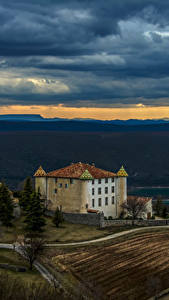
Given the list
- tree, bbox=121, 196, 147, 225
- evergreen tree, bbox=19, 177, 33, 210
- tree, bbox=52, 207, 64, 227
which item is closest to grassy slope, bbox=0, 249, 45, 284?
tree, bbox=52, 207, 64, 227

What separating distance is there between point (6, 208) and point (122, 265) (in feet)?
84.1

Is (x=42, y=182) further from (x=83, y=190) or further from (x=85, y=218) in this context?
(x=85, y=218)

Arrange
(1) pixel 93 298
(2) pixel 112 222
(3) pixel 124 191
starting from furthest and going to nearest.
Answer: (3) pixel 124 191 → (2) pixel 112 222 → (1) pixel 93 298

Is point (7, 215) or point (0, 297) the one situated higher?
point (7, 215)

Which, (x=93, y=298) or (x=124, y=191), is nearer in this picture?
(x=93, y=298)

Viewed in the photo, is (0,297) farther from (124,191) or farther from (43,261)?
(124,191)

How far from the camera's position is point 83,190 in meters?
106

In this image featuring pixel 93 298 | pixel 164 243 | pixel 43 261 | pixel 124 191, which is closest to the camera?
pixel 93 298

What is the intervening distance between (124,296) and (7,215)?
3419cm

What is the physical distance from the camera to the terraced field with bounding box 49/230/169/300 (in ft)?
215

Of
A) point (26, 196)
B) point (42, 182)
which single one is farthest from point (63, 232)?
point (42, 182)


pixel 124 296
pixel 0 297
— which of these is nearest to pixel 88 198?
pixel 124 296

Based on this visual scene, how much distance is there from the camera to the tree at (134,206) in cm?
10776

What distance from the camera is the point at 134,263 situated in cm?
7700
